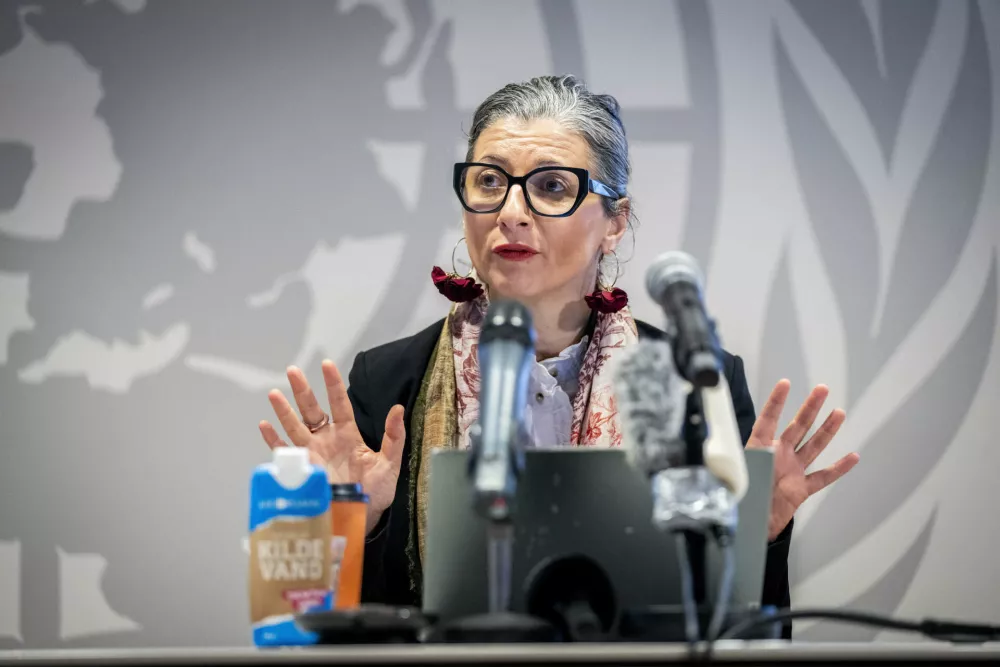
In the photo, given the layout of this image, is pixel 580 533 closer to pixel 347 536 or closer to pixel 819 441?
pixel 347 536

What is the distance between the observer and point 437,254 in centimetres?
254

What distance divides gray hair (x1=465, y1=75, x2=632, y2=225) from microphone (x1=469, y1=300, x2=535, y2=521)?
1.22 metres

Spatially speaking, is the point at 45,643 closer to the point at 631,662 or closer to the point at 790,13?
the point at 631,662

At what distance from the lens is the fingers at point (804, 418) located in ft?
5.27

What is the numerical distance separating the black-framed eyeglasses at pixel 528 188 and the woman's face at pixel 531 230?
0.06 feet

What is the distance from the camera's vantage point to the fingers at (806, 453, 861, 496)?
1.68 m

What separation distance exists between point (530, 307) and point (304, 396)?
595mm

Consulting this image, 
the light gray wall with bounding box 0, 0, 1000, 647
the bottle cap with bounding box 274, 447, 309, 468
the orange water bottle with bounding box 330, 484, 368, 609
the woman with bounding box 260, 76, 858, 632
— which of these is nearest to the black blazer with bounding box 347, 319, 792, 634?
the woman with bounding box 260, 76, 858, 632

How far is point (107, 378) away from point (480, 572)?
1.77 m

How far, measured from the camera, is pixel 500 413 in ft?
2.84

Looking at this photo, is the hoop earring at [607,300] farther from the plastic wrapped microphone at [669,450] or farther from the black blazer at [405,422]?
the plastic wrapped microphone at [669,450]

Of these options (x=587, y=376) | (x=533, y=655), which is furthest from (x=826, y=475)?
(x=533, y=655)

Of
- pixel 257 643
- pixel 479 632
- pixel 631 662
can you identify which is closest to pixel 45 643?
pixel 257 643

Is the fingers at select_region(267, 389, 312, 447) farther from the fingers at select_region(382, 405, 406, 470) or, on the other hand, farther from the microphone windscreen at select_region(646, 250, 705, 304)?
the microphone windscreen at select_region(646, 250, 705, 304)
